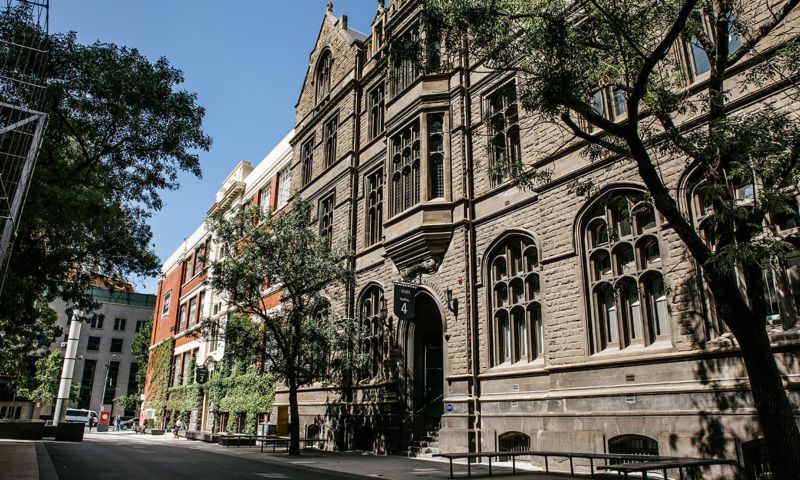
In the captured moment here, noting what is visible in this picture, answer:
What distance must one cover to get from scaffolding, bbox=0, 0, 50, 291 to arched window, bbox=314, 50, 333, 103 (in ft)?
59.7

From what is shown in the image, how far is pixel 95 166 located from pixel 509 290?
12732mm

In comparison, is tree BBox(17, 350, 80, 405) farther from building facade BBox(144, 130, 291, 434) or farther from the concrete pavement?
the concrete pavement

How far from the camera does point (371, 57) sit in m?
26.1

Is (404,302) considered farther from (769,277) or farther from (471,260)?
(769,277)

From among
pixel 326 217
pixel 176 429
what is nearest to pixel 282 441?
pixel 326 217

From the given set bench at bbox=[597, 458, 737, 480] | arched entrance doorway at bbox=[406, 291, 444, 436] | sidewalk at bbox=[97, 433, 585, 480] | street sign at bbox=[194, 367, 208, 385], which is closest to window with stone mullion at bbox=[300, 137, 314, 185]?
arched entrance doorway at bbox=[406, 291, 444, 436]

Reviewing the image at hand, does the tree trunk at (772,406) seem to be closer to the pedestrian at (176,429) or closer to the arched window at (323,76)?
the arched window at (323,76)

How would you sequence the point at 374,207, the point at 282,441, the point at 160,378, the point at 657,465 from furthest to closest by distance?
the point at 160,378, the point at 374,207, the point at 282,441, the point at 657,465

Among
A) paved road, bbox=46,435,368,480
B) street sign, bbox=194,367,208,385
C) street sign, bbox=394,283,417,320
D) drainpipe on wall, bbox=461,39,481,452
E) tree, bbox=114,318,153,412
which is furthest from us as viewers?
tree, bbox=114,318,153,412

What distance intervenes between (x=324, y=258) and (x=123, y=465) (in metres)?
8.72

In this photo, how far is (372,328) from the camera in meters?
22.6

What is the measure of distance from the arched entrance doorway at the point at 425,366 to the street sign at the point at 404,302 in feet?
2.38

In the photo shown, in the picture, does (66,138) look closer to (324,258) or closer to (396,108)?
(324,258)

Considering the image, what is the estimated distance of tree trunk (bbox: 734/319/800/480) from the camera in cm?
775
